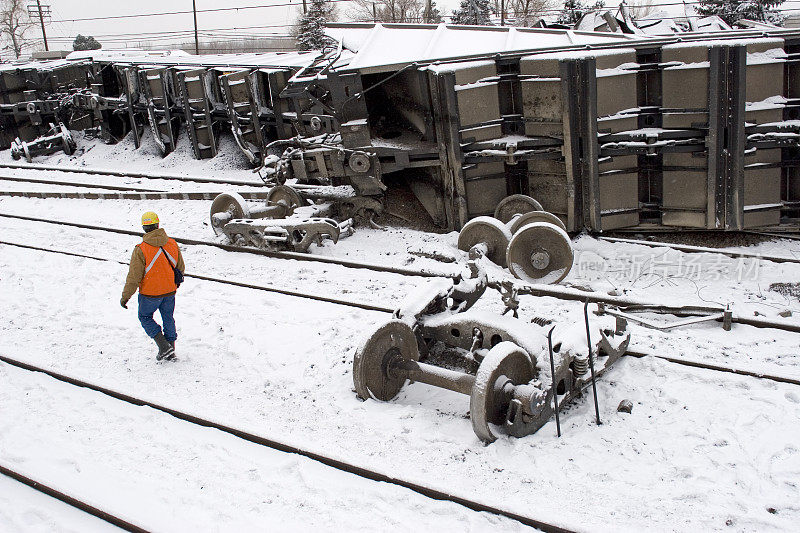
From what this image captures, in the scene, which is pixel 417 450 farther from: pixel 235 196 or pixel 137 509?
pixel 235 196

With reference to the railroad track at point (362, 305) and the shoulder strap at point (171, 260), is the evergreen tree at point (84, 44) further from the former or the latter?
the shoulder strap at point (171, 260)

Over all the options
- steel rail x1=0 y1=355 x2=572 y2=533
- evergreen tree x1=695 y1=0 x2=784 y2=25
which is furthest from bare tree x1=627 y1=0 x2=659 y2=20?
steel rail x1=0 y1=355 x2=572 y2=533

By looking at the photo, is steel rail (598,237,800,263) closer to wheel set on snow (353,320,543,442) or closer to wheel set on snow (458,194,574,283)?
wheel set on snow (458,194,574,283)

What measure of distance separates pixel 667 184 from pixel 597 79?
199 centimetres

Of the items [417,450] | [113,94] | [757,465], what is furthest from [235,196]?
[113,94]

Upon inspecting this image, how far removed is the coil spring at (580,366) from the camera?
5512mm

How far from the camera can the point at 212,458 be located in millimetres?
5328

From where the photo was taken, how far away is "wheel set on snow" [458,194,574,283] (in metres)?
8.60

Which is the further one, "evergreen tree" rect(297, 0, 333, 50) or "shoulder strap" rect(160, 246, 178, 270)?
"evergreen tree" rect(297, 0, 333, 50)

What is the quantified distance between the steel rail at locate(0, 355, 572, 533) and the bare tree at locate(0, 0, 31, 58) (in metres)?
68.9

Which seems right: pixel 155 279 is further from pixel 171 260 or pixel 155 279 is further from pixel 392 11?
pixel 392 11

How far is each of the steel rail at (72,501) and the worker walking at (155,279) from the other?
200 centimetres

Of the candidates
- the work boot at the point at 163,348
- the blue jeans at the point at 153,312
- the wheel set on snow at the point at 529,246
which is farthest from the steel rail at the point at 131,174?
the work boot at the point at 163,348

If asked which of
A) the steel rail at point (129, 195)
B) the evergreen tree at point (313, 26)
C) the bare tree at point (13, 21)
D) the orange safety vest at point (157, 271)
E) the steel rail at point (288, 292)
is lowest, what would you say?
the steel rail at point (288, 292)
